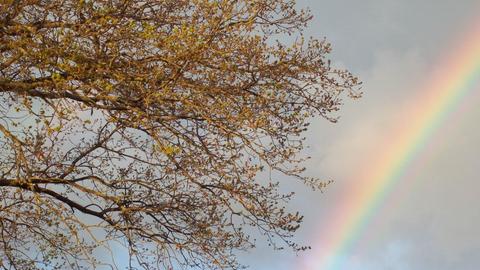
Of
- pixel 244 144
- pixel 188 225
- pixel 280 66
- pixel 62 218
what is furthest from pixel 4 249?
pixel 280 66

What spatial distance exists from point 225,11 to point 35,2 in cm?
247

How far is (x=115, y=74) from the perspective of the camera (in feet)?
23.0

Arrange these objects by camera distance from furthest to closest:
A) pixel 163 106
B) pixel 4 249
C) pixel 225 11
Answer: pixel 4 249 < pixel 163 106 < pixel 225 11

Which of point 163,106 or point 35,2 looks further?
point 163,106

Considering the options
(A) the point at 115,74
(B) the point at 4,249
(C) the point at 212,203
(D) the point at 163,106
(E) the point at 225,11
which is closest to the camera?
(A) the point at 115,74

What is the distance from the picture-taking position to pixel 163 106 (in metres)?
7.97

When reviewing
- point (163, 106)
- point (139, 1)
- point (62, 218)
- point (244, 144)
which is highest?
point (139, 1)

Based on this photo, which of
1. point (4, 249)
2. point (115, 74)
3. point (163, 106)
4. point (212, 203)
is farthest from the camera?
point (4, 249)

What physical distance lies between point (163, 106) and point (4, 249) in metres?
4.32

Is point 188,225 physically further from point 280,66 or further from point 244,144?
point 280,66

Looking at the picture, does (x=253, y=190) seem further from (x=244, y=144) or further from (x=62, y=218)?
(x=62, y=218)

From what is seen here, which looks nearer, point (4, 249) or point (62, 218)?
point (62, 218)

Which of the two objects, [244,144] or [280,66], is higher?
[280,66]

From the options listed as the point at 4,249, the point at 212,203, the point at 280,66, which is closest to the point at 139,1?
the point at 280,66
